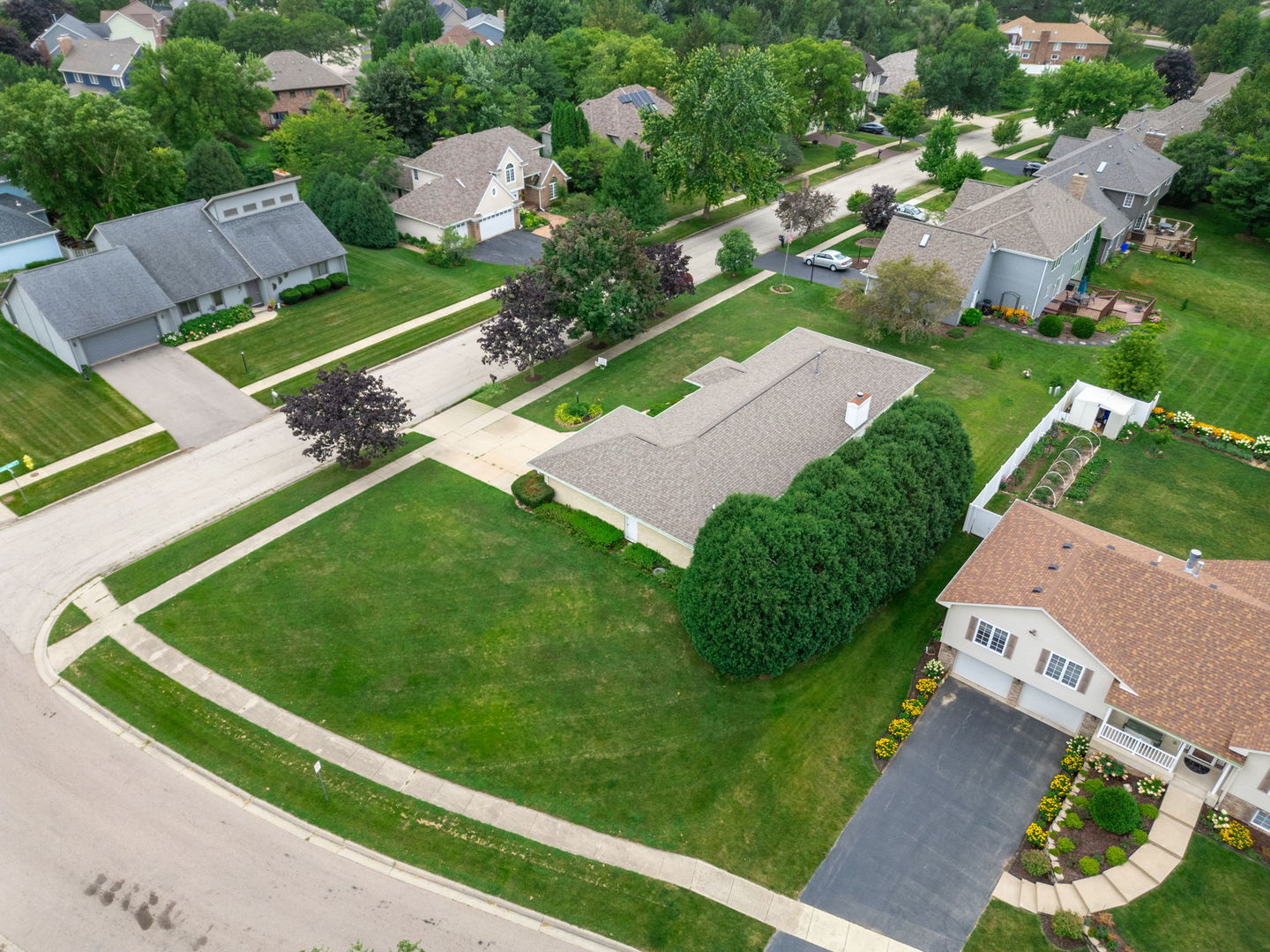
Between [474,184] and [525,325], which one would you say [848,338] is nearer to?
[525,325]

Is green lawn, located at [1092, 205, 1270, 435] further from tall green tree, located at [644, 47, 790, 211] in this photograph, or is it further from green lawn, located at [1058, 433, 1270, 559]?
tall green tree, located at [644, 47, 790, 211]

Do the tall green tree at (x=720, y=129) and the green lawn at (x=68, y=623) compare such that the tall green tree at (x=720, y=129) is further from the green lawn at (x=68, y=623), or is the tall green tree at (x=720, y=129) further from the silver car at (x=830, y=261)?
the green lawn at (x=68, y=623)

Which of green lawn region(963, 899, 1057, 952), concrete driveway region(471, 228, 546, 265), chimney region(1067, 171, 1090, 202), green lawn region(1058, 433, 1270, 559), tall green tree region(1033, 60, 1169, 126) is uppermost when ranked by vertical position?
tall green tree region(1033, 60, 1169, 126)

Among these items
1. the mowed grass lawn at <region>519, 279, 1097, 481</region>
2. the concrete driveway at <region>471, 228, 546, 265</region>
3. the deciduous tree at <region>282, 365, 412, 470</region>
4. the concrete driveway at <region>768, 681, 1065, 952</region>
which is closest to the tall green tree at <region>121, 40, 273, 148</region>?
the concrete driveway at <region>471, 228, 546, 265</region>

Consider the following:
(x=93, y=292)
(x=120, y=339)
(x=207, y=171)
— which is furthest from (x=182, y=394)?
(x=207, y=171)

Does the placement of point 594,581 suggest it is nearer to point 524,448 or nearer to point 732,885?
point 524,448

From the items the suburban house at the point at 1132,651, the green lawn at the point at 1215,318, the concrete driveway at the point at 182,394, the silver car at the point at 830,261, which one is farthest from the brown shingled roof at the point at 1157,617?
the concrete driveway at the point at 182,394

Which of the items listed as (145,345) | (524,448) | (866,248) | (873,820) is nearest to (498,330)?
(524,448)
